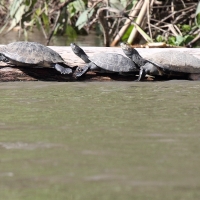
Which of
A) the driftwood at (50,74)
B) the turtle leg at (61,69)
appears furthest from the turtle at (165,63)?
the turtle leg at (61,69)

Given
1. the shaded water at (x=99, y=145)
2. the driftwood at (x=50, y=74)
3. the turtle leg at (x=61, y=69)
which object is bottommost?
the driftwood at (x=50, y=74)

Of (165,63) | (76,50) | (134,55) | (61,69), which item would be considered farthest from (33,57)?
(165,63)

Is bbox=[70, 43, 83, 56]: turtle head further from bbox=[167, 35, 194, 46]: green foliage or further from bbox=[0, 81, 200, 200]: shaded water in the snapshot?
bbox=[167, 35, 194, 46]: green foliage

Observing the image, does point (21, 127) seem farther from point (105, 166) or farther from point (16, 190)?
point (16, 190)

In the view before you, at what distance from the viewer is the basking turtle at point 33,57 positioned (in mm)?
5281

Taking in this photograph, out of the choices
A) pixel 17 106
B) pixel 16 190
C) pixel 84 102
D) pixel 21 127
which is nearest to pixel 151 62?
pixel 84 102

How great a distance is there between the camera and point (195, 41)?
864 cm

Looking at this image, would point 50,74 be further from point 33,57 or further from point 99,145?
point 99,145

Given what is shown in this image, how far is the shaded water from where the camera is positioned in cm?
233

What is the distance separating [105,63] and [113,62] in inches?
3.7

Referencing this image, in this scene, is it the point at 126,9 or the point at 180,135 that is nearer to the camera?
the point at 180,135

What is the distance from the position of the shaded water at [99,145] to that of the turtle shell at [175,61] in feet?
2.22

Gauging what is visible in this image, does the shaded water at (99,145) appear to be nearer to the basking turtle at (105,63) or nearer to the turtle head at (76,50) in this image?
the basking turtle at (105,63)

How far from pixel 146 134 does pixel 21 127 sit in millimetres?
686
